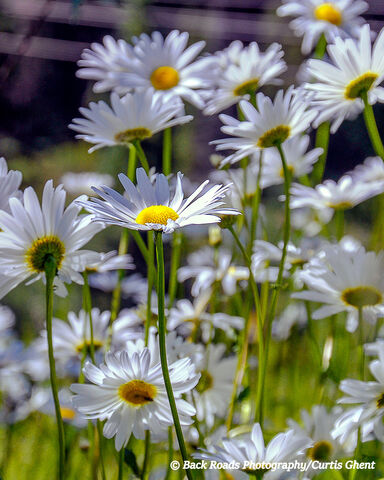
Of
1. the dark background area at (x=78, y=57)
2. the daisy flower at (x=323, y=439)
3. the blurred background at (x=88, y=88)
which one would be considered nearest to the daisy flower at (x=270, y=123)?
the daisy flower at (x=323, y=439)

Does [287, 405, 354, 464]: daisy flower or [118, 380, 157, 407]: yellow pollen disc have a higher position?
[118, 380, 157, 407]: yellow pollen disc

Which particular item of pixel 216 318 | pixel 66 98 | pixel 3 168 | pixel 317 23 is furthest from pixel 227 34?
pixel 3 168

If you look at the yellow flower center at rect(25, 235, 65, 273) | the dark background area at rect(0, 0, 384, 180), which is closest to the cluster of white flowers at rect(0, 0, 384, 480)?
the yellow flower center at rect(25, 235, 65, 273)

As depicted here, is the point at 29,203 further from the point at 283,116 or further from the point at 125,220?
the point at 283,116

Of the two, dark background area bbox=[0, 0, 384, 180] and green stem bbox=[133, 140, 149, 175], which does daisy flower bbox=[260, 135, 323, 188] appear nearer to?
green stem bbox=[133, 140, 149, 175]

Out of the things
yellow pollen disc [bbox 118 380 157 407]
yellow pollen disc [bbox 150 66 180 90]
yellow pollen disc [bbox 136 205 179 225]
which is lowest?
yellow pollen disc [bbox 118 380 157 407]

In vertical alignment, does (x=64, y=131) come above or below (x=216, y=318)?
above

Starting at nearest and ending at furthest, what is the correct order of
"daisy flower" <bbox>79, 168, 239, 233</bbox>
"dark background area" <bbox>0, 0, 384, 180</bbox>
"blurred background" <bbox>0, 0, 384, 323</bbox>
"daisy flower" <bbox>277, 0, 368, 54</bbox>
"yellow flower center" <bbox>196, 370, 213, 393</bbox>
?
"daisy flower" <bbox>79, 168, 239, 233</bbox> → "yellow flower center" <bbox>196, 370, 213, 393</bbox> → "daisy flower" <bbox>277, 0, 368, 54</bbox> → "blurred background" <bbox>0, 0, 384, 323</bbox> → "dark background area" <bbox>0, 0, 384, 180</bbox>

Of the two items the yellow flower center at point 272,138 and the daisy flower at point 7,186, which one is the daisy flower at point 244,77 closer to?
the yellow flower center at point 272,138
